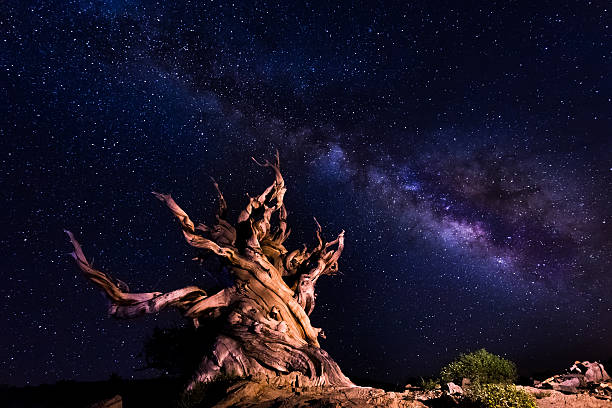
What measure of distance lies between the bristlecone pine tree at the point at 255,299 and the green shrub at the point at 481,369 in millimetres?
5046

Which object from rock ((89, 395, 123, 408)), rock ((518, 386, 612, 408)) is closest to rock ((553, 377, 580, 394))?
rock ((518, 386, 612, 408))

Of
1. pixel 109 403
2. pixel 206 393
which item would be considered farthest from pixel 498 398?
pixel 109 403

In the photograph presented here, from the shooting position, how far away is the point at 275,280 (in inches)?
471

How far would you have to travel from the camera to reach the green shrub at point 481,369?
38.0ft

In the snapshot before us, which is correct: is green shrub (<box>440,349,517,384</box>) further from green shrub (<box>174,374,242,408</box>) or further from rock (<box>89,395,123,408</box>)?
rock (<box>89,395,123,408</box>)

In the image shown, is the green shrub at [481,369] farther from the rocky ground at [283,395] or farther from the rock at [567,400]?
the rock at [567,400]

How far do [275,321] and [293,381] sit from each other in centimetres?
225

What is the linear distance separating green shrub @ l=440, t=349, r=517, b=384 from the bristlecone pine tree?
5.05 meters

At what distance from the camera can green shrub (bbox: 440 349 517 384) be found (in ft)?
38.0

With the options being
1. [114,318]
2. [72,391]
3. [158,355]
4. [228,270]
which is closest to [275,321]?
[228,270]

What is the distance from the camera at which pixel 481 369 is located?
11914 millimetres

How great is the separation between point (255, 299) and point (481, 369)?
8534mm

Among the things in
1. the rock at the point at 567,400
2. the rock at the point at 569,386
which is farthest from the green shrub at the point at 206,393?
the rock at the point at 569,386

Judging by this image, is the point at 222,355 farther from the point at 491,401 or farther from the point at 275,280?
the point at 491,401
